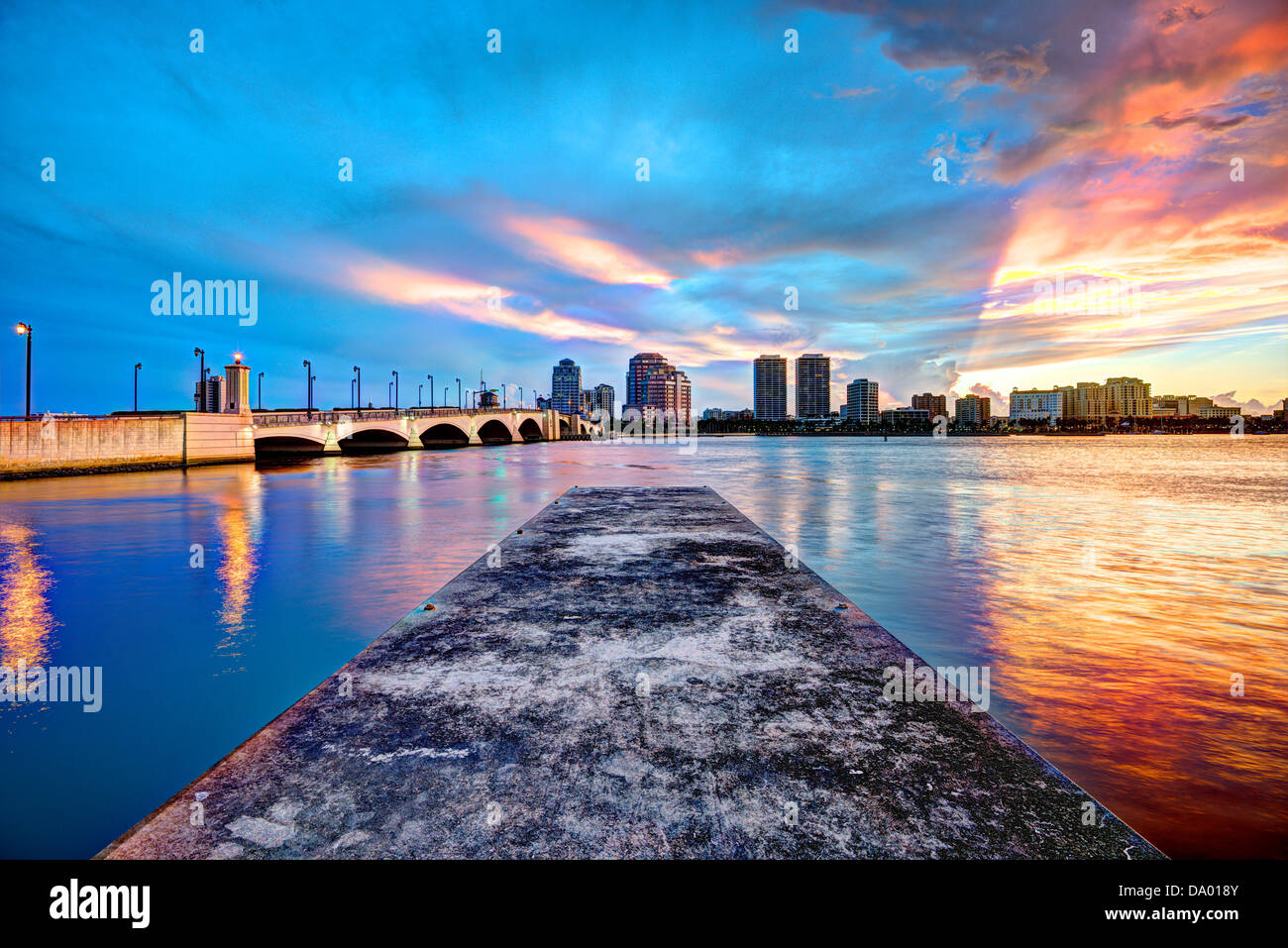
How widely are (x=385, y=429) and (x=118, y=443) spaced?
4596cm

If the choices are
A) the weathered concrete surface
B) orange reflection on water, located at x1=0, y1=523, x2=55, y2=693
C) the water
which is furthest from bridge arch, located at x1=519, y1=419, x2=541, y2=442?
the weathered concrete surface

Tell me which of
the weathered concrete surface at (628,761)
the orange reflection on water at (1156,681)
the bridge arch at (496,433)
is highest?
the bridge arch at (496,433)

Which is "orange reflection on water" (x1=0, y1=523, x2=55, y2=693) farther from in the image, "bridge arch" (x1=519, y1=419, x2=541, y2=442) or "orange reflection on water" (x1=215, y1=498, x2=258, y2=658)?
"bridge arch" (x1=519, y1=419, x2=541, y2=442)

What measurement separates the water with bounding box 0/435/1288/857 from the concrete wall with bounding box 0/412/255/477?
453 inches

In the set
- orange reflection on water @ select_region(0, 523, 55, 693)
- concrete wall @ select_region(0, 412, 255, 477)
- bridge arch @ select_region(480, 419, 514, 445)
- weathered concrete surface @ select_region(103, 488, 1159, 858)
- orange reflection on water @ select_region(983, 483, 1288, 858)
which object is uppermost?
bridge arch @ select_region(480, 419, 514, 445)

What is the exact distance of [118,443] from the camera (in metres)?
A: 43.1

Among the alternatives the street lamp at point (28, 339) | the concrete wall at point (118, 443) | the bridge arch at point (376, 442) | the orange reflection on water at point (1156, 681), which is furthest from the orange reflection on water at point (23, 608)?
the bridge arch at point (376, 442)

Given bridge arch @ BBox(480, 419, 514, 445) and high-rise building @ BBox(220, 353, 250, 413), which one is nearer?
high-rise building @ BBox(220, 353, 250, 413)

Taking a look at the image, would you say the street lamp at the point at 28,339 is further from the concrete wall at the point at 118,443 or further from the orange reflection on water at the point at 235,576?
the orange reflection on water at the point at 235,576

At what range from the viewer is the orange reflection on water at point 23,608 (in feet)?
29.7

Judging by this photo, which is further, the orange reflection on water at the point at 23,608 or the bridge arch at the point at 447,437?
the bridge arch at the point at 447,437

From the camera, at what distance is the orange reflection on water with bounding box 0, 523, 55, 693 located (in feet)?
29.7

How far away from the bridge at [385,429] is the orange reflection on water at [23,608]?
162ft

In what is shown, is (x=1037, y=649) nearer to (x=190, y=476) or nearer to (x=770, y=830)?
(x=770, y=830)
